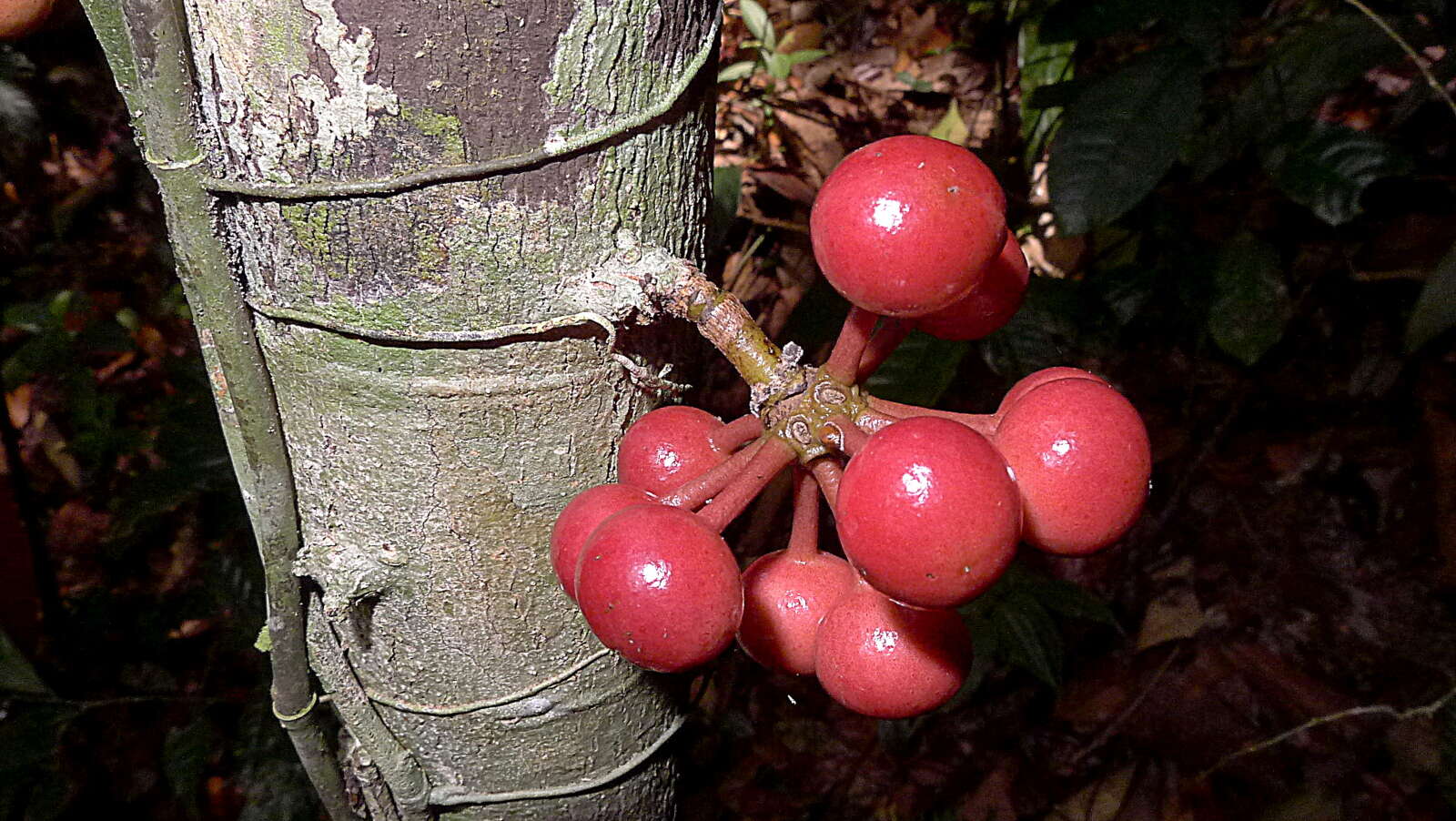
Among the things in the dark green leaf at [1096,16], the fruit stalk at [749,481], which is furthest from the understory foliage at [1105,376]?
the fruit stalk at [749,481]

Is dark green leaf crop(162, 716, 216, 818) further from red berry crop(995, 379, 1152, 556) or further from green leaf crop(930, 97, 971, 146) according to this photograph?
green leaf crop(930, 97, 971, 146)

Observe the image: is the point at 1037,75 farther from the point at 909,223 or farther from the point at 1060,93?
the point at 909,223

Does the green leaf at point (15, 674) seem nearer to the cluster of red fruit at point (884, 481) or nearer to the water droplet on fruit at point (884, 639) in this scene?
the cluster of red fruit at point (884, 481)

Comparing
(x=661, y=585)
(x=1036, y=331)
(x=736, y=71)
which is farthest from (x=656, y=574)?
(x=736, y=71)

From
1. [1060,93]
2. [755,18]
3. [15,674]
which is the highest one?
[1060,93]

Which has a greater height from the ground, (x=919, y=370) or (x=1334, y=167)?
(x=1334, y=167)

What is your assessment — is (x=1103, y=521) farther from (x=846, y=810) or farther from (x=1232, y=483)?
(x=1232, y=483)

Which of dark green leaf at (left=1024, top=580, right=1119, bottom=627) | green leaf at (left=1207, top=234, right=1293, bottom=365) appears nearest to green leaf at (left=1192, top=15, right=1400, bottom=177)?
green leaf at (left=1207, top=234, right=1293, bottom=365)
